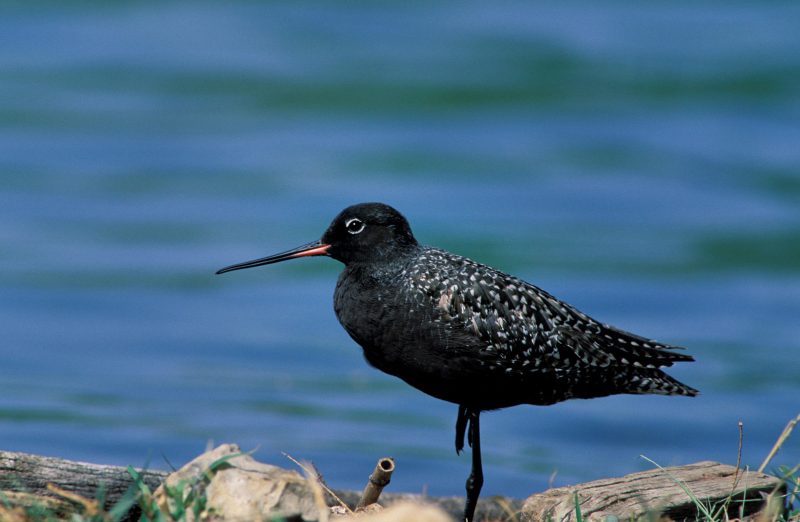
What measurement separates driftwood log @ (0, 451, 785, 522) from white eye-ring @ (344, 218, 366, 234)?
9.54 feet

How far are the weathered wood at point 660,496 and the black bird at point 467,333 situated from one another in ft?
5.08

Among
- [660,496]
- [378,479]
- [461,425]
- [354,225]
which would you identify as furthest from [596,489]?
[354,225]

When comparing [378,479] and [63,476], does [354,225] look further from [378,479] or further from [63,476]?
[63,476]

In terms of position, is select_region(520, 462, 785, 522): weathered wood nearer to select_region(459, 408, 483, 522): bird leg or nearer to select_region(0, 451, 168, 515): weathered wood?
select_region(459, 408, 483, 522): bird leg

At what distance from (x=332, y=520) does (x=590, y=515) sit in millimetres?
1860

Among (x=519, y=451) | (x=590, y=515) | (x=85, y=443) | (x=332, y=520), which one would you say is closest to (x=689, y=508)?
(x=590, y=515)

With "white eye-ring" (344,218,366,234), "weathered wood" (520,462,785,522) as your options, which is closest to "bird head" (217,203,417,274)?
"white eye-ring" (344,218,366,234)

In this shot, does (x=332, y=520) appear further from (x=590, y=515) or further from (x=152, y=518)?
(x=590, y=515)

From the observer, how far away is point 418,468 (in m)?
18.4

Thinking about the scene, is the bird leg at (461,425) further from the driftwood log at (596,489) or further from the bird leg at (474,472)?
the driftwood log at (596,489)

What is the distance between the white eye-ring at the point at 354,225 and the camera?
421 inches

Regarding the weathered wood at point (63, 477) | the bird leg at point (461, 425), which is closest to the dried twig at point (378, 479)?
the weathered wood at point (63, 477)

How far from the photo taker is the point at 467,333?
10125 mm

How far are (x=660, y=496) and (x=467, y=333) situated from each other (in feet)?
7.26
